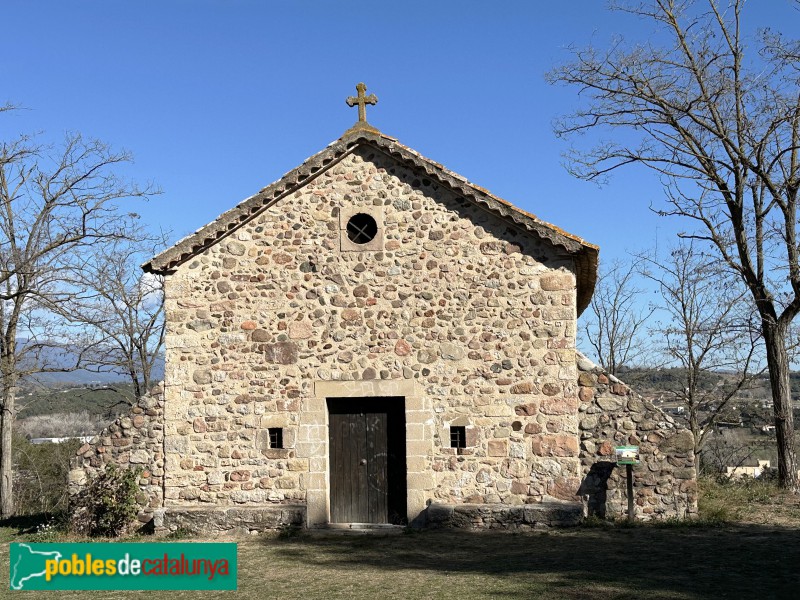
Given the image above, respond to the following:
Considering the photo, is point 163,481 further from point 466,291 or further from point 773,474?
point 773,474

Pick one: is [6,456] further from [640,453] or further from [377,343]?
[640,453]

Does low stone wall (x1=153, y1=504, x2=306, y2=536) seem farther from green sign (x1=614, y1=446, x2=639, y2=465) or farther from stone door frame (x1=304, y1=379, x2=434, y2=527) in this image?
green sign (x1=614, y1=446, x2=639, y2=465)

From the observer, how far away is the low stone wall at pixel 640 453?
38.3ft

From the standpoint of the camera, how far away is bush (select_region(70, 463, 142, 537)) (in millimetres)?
11859

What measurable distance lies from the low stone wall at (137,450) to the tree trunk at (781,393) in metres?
12.3

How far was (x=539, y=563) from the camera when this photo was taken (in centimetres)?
933

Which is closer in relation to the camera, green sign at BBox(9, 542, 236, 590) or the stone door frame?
green sign at BBox(9, 542, 236, 590)

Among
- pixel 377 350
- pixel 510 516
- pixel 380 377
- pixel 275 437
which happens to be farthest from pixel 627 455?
pixel 275 437

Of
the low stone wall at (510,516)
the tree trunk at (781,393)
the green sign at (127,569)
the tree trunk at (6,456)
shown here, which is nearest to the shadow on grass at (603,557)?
the low stone wall at (510,516)

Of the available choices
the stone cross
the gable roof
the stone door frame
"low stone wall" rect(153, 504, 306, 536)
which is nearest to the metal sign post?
the stone door frame

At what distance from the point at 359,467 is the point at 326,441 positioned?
72cm

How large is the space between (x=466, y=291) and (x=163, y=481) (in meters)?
5.94

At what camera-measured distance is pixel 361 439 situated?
1230 cm

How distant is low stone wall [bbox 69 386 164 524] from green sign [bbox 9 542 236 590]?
7.37ft
